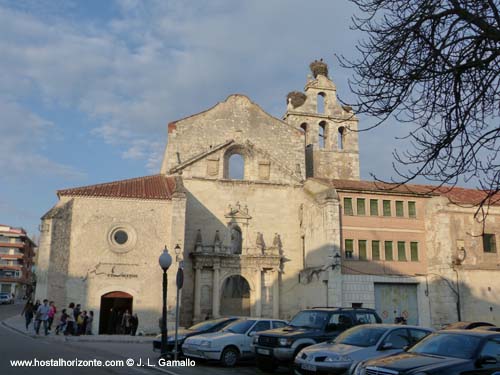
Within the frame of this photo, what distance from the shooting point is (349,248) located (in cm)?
3066

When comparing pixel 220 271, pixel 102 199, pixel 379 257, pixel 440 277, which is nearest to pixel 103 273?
pixel 102 199

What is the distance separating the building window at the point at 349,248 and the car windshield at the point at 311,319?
15192 mm

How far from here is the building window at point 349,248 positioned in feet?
100

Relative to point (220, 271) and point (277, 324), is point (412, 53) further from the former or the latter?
point (220, 271)

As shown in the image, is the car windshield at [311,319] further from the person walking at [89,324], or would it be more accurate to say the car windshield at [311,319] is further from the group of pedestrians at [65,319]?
the person walking at [89,324]

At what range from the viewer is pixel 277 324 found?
17.2 meters

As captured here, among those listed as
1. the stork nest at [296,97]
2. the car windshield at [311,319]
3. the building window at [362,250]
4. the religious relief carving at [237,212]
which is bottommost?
the car windshield at [311,319]

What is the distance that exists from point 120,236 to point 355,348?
67.8ft

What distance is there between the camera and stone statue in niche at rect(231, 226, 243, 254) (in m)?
33.5

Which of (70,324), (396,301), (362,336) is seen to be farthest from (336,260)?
(362,336)

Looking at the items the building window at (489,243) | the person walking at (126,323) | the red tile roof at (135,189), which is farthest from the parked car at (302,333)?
the building window at (489,243)

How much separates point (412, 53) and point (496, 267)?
84.0 ft

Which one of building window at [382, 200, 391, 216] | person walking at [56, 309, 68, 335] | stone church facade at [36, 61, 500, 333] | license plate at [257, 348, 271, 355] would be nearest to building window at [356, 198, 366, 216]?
stone church facade at [36, 61, 500, 333]

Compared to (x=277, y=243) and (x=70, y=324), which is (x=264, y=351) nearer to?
(x=70, y=324)
